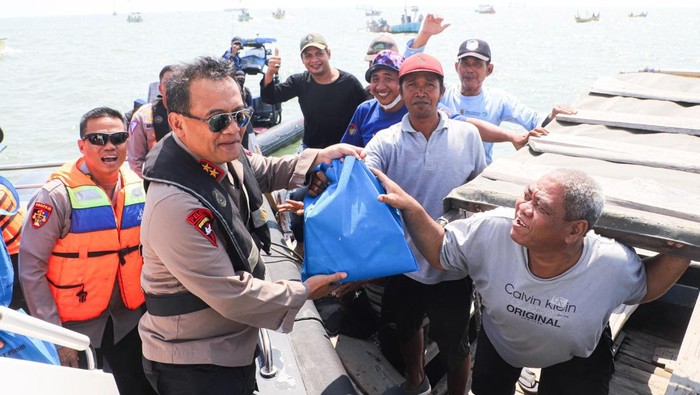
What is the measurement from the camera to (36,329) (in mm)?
1307

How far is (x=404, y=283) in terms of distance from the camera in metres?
2.52

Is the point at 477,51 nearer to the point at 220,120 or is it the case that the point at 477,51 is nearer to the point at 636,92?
the point at 636,92

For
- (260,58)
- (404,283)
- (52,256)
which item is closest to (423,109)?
(404,283)

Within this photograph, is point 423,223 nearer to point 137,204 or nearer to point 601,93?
point 137,204

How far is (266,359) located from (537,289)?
1.24 m

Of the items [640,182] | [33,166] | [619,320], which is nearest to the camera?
[640,182]

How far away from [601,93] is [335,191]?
1.84 m

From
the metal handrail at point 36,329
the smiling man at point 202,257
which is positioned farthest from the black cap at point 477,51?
the metal handrail at point 36,329

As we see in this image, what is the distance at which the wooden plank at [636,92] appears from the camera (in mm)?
2662

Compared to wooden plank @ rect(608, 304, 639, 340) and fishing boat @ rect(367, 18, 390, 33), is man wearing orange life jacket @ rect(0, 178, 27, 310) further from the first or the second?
fishing boat @ rect(367, 18, 390, 33)

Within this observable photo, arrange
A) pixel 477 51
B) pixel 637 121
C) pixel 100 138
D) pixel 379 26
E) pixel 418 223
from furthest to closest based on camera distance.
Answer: pixel 379 26, pixel 477 51, pixel 637 121, pixel 100 138, pixel 418 223

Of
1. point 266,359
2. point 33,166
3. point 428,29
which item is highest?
point 428,29

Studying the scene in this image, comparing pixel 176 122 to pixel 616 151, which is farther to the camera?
pixel 616 151

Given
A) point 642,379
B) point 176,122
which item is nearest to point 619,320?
point 642,379
